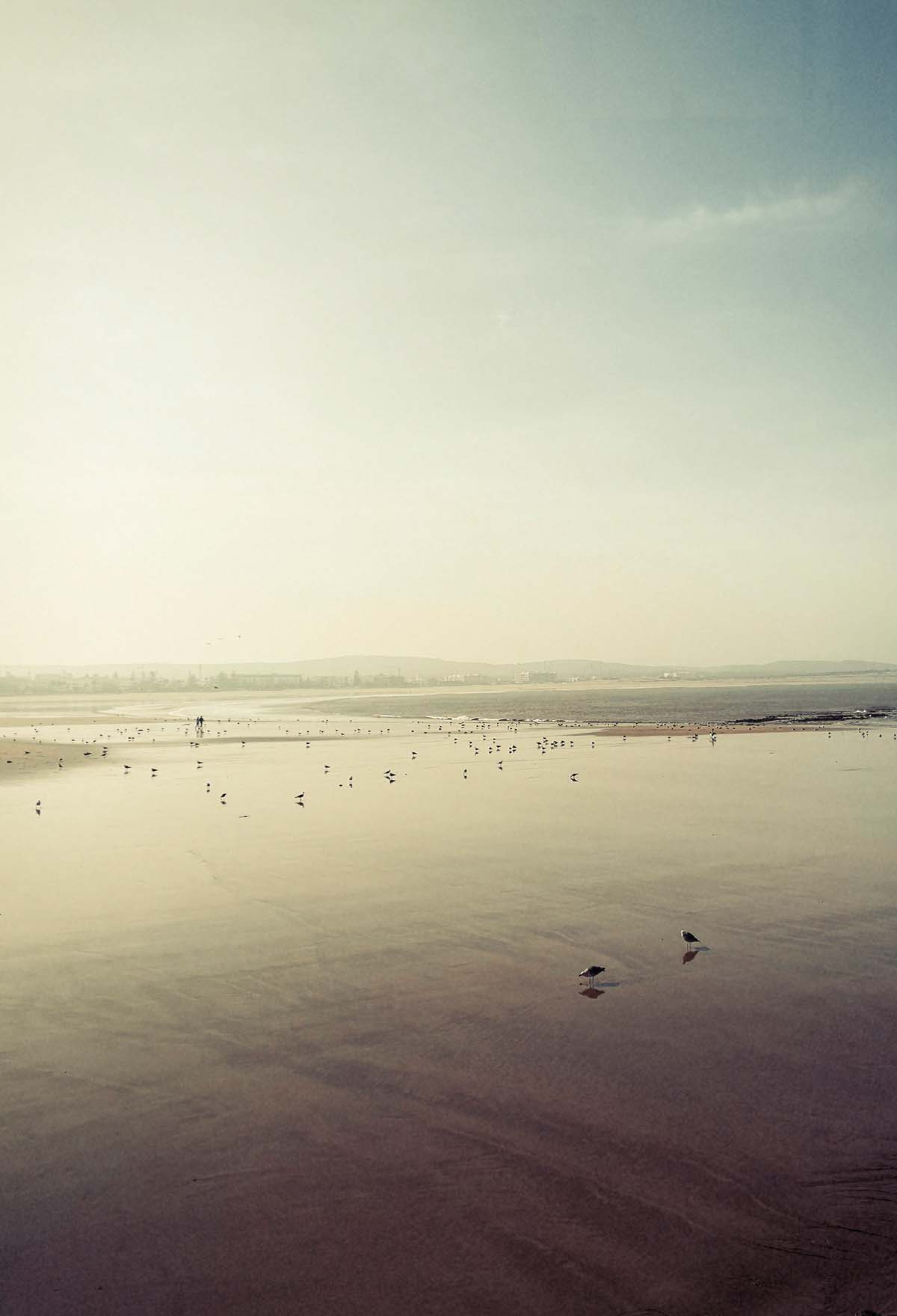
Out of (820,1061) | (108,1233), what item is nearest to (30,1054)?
(108,1233)

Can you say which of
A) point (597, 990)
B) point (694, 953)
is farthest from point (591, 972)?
point (694, 953)

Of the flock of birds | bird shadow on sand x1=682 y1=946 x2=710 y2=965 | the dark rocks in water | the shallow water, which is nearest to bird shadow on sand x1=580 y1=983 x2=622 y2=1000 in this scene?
the shallow water

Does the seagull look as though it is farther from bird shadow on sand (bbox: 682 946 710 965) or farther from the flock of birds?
the flock of birds

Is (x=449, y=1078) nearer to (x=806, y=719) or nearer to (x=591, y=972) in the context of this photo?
(x=591, y=972)

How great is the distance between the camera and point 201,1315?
20.4 ft

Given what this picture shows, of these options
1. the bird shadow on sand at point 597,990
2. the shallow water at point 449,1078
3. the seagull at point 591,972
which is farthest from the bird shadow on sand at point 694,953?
the seagull at point 591,972

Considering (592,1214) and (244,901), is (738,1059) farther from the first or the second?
(244,901)

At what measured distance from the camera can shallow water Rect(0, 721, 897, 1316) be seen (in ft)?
22.1

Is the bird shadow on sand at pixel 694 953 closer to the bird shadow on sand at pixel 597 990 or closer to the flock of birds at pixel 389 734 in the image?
the bird shadow on sand at pixel 597 990

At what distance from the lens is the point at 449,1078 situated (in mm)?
9641

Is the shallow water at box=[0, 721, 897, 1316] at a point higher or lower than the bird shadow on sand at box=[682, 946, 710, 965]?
lower

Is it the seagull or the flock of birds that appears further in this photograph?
the flock of birds

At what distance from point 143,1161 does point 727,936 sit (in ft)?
34.5

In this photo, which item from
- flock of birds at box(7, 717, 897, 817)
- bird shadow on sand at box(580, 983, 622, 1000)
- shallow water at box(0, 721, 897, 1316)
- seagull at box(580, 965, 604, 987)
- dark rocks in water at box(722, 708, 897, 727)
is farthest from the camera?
dark rocks in water at box(722, 708, 897, 727)
